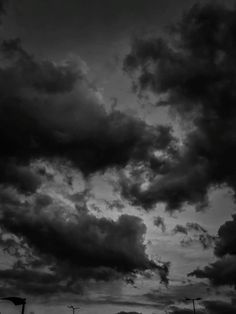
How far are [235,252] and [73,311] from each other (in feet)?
404

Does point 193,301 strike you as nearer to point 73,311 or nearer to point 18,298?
point 73,311

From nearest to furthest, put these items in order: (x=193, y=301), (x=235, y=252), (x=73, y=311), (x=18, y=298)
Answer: (x=18, y=298), (x=235, y=252), (x=193, y=301), (x=73, y=311)

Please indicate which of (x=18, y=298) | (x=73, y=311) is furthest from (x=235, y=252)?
(x=73, y=311)

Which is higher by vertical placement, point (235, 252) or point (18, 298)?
point (235, 252)

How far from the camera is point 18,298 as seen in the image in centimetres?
4762

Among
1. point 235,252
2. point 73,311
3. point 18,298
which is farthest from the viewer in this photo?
point 73,311

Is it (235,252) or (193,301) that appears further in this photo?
(193,301)

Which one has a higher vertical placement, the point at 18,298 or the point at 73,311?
the point at 73,311

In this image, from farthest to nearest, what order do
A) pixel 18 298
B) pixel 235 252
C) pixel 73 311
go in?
pixel 73 311 < pixel 235 252 < pixel 18 298

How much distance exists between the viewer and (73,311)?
16938 centimetres

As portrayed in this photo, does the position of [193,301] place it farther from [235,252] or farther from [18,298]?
[18,298]

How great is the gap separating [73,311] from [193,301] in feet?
221

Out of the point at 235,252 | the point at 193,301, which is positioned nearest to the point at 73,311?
the point at 193,301

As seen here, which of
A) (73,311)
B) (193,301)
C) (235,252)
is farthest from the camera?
(73,311)
